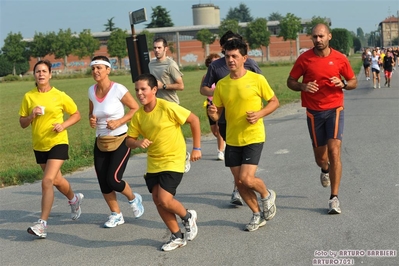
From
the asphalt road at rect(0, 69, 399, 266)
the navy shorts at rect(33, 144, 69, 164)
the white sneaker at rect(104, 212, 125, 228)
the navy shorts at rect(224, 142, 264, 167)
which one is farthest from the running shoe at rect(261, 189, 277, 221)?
the navy shorts at rect(33, 144, 69, 164)

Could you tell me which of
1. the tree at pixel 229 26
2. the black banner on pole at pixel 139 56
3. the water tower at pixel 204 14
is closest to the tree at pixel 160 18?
the water tower at pixel 204 14

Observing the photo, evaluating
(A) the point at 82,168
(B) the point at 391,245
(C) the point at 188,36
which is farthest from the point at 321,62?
(C) the point at 188,36

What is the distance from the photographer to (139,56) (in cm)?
1102

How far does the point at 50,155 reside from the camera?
7.14 m

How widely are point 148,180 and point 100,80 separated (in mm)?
1459

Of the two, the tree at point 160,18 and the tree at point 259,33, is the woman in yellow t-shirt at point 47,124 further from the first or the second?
the tree at point 160,18

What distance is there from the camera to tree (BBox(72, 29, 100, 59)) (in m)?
109

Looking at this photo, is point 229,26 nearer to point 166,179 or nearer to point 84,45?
point 84,45

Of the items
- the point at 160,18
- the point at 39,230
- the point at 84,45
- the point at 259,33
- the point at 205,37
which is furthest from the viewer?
the point at 160,18

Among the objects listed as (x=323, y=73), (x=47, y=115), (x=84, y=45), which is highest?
(x=323, y=73)

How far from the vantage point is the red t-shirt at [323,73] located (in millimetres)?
7230

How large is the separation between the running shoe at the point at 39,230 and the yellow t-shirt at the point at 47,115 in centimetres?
90

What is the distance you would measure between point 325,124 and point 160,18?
133806mm

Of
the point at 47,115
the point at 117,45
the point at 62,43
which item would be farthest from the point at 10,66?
the point at 47,115
